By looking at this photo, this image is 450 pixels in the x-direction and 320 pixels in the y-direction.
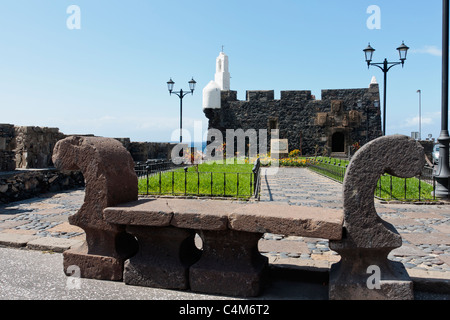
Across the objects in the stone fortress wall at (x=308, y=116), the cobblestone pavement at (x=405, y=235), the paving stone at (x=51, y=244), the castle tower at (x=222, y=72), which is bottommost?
the cobblestone pavement at (x=405, y=235)

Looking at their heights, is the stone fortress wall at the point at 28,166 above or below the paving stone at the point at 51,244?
above

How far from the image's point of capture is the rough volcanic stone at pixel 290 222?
2.94m

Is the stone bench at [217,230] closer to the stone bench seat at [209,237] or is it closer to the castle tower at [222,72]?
the stone bench seat at [209,237]

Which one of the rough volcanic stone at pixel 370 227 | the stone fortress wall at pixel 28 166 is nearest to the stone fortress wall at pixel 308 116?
the stone fortress wall at pixel 28 166

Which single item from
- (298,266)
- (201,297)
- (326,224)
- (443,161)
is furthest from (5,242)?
(443,161)

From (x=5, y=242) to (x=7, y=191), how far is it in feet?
15.4

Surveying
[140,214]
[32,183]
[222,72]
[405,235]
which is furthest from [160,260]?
[222,72]

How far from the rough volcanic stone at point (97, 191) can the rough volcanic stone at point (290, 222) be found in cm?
127

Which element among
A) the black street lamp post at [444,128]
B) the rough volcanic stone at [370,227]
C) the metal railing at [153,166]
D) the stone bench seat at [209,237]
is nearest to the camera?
the rough volcanic stone at [370,227]

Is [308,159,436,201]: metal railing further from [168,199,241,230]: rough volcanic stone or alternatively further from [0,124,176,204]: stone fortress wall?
[0,124,176,204]: stone fortress wall

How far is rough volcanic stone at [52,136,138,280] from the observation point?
3.56m

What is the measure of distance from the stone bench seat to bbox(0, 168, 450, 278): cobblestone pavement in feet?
2.67

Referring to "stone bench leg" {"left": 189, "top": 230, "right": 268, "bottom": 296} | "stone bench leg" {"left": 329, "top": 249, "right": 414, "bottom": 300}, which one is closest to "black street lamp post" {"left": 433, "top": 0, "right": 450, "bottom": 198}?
"stone bench leg" {"left": 329, "top": 249, "right": 414, "bottom": 300}
